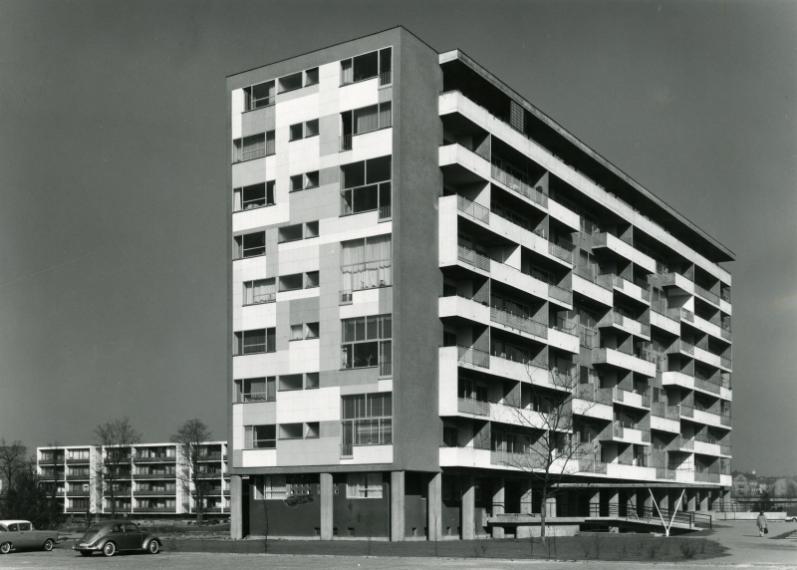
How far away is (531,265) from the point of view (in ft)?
235

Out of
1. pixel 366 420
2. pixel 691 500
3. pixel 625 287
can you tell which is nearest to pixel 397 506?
pixel 366 420

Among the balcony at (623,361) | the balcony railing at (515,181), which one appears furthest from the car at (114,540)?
the balcony at (623,361)

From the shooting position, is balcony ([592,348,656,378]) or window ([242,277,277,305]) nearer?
window ([242,277,277,305])

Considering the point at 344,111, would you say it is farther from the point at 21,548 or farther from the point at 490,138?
the point at 21,548

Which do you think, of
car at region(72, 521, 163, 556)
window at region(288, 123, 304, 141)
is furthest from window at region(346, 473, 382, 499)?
window at region(288, 123, 304, 141)

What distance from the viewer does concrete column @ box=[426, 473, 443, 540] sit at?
2254 inches

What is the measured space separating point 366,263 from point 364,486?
12.6 metres

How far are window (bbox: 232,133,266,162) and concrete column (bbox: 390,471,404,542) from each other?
21.7 metres

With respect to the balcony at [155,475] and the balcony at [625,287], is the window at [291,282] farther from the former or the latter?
the balcony at [155,475]

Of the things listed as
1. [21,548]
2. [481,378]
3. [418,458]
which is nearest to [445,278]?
[481,378]

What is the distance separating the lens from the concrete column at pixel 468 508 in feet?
200

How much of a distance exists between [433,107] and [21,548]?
3294cm

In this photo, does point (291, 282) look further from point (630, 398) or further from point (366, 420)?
point (630, 398)

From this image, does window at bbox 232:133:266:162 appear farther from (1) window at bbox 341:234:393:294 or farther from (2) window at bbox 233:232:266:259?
(1) window at bbox 341:234:393:294
